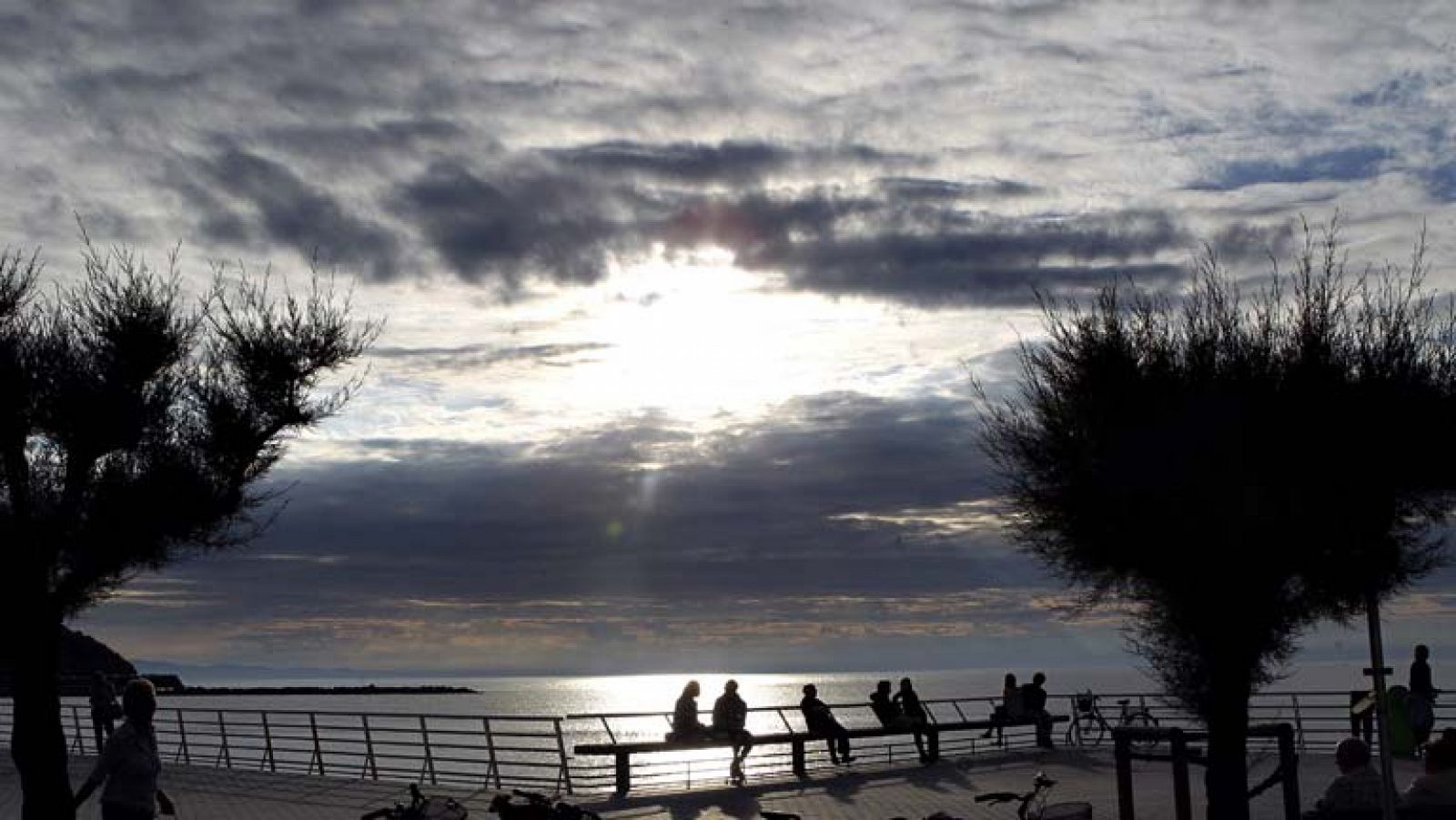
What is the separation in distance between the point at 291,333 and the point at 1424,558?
13.7 m

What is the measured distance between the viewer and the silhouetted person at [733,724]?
24.3 m

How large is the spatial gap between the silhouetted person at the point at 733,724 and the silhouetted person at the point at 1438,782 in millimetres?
12813

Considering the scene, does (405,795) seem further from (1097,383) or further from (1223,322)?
(1223,322)

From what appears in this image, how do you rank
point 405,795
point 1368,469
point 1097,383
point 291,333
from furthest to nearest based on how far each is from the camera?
1. point 405,795
2. point 291,333
3. point 1097,383
4. point 1368,469

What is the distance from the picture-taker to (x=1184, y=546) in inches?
700

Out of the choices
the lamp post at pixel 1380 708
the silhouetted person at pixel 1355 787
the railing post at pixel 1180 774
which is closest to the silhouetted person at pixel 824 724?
the railing post at pixel 1180 774

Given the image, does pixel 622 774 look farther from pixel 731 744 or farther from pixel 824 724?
pixel 824 724

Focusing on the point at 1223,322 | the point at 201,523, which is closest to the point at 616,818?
the point at 201,523

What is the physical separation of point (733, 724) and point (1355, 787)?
13602 millimetres

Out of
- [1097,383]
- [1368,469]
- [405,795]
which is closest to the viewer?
[1368,469]

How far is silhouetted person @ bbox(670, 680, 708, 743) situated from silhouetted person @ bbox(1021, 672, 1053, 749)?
30.8ft

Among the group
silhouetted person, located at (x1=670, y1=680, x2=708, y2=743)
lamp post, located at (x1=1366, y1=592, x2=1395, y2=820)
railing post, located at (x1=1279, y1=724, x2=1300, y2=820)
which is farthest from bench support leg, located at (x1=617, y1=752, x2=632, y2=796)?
lamp post, located at (x1=1366, y1=592, x2=1395, y2=820)

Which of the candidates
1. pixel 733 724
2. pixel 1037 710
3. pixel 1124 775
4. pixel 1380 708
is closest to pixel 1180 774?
pixel 1124 775

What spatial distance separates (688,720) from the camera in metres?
24.5
